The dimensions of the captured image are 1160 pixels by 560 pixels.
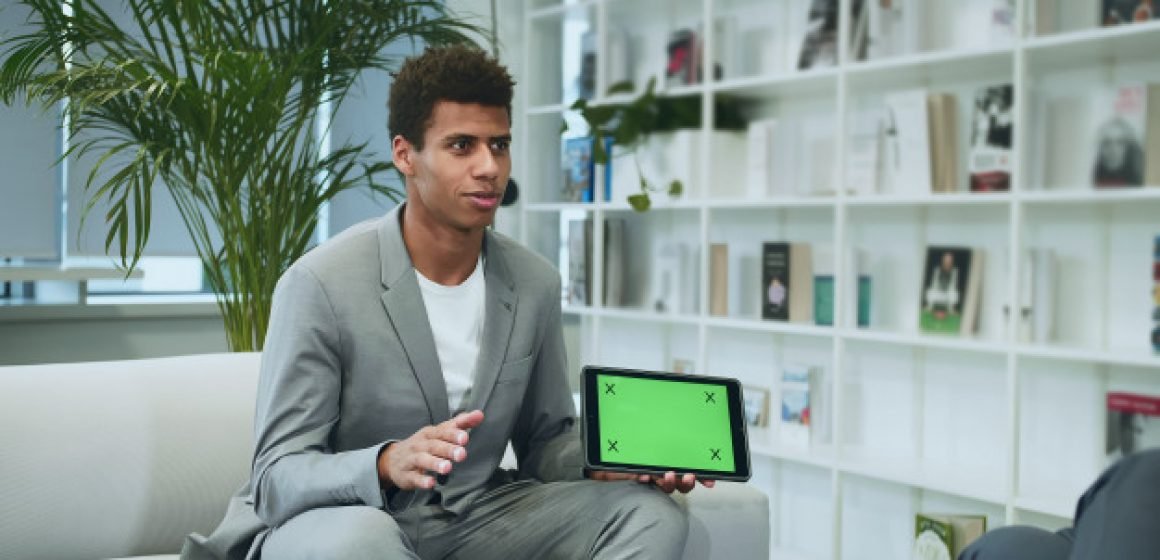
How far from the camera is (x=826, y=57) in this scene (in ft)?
11.2

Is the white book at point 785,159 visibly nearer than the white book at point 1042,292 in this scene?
No

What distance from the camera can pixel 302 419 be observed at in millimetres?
1687

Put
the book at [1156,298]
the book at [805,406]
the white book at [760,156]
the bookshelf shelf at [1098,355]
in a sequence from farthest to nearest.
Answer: the white book at [760,156], the book at [805,406], the book at [1156,298], the bookshelf shelf at [1098,355]

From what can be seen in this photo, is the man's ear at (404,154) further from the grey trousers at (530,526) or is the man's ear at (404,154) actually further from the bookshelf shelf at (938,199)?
the bookshelf shelf at (938,199)

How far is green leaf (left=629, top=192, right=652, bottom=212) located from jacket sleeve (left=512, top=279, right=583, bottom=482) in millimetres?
1791

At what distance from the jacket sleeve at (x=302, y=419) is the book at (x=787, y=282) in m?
2.03

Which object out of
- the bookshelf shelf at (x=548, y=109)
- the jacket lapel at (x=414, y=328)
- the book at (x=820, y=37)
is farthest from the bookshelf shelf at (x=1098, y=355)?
the bookshelf shelf at (x=548, y=109)

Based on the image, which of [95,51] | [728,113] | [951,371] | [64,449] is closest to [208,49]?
[95,51]

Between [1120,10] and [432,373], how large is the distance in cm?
197

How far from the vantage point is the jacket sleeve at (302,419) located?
1.60m

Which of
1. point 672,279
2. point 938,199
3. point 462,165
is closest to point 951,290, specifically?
point 938,199

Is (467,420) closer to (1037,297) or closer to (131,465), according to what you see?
(131,465)

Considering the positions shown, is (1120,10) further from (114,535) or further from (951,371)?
(114,535)

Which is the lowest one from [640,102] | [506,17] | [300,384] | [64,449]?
[64,449]
